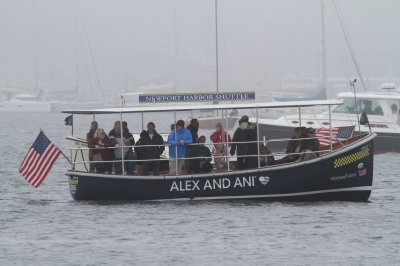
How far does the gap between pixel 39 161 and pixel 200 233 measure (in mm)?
6045

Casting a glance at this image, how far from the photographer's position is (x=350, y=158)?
94.7 ft

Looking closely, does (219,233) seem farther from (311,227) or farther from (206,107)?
(206,107)

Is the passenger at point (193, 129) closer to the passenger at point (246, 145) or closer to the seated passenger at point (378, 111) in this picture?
the passenger at point (246, 145)

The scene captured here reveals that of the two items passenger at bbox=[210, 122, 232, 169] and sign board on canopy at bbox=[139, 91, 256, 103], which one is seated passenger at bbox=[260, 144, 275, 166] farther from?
sign board on canopy at bbox=[139, 91, 256, 103]

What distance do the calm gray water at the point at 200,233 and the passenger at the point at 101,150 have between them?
0.93m

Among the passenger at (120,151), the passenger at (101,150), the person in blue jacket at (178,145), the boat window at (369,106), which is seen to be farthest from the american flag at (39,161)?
the boat window at (369,106)

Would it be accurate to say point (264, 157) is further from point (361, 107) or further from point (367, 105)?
point (367, 105)

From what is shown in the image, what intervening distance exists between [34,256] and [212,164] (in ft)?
24.9

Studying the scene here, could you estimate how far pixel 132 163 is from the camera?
1174 inches

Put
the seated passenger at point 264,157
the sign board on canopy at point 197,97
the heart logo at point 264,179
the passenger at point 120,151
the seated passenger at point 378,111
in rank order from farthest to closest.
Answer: the seated passenger at point 378,111
the passenger at point 120,151
the seated passenger at point 264,157
the sign board on canopy at point 197,97
the heart logo at point 264,179

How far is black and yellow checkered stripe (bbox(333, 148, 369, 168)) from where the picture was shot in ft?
94.5

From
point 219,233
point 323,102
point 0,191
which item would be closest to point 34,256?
point 219,233

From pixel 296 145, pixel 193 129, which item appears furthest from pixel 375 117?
pixel 193 129

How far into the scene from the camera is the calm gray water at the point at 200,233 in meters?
23.3
